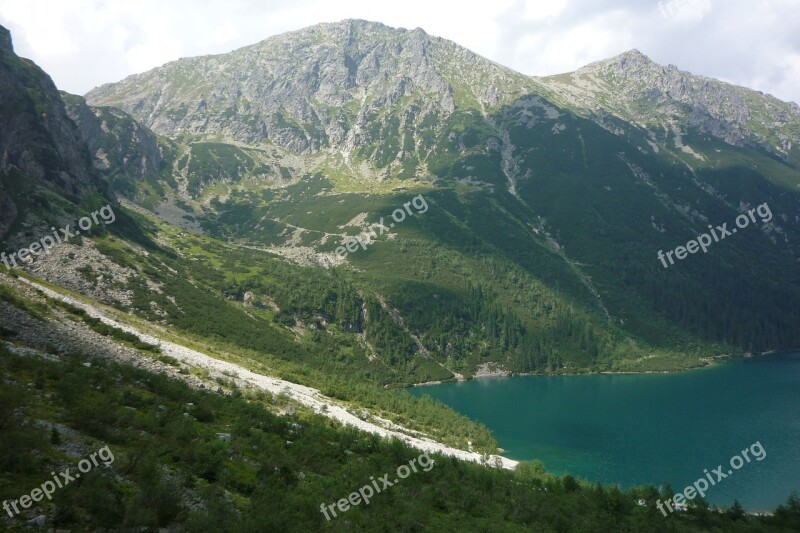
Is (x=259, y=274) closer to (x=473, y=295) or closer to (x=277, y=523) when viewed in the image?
(x=473, y=295)

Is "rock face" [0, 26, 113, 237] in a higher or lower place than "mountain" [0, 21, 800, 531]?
higher

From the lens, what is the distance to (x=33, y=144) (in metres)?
100

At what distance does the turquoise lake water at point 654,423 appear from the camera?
63656 millimetres

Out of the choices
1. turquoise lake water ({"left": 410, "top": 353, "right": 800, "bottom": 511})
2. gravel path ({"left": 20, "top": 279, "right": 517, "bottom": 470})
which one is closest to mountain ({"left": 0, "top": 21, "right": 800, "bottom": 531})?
gravel path ({"left": 20, "top": 279, "right": 517, "bottom": 470})

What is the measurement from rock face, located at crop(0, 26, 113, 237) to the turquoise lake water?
97247mm

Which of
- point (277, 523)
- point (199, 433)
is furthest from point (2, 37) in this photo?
point (277, 523)

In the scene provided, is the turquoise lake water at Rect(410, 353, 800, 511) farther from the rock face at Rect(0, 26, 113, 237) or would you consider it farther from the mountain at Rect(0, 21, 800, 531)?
the rock face at Rect(0, 26, 113, 237)

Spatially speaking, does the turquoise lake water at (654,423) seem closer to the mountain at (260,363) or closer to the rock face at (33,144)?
the mountain at (260,363)

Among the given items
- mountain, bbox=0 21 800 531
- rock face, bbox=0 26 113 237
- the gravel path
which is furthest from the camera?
rock face, bbox=0 26 113 237

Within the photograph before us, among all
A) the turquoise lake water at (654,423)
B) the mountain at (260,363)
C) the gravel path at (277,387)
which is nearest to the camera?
the mountain at (260,363)

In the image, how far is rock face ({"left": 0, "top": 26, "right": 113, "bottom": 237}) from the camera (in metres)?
87.0

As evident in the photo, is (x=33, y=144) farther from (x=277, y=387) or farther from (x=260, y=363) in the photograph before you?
(x=277, y=387)

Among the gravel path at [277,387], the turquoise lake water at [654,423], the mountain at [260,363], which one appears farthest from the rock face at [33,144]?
the turquoise lake water at [654,423]

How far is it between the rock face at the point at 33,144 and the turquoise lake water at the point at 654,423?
9725 centimetres
